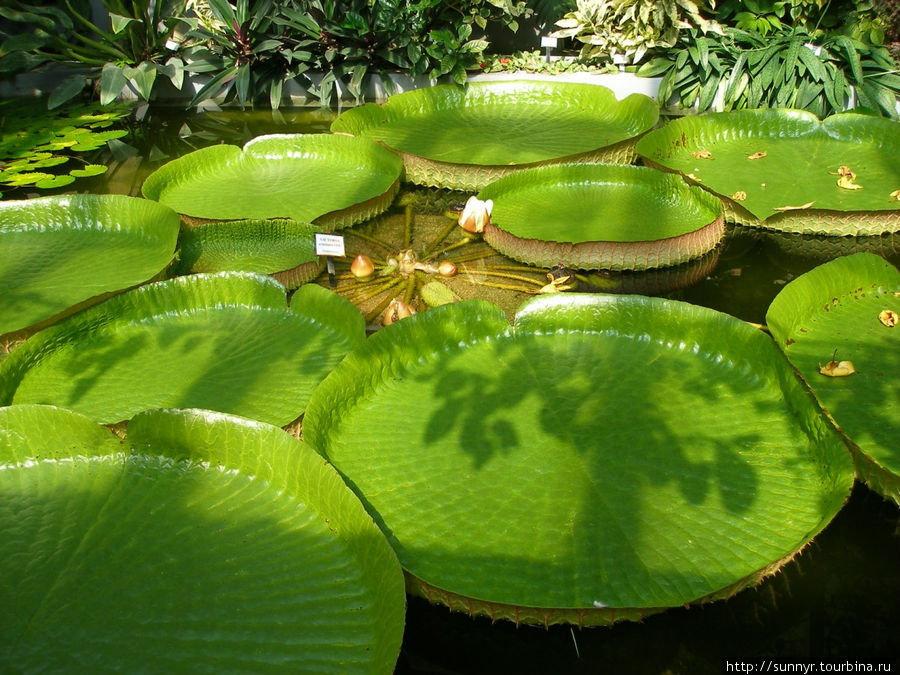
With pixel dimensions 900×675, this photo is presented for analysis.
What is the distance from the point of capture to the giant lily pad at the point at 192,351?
7.87ft

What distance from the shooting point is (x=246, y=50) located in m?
5.62

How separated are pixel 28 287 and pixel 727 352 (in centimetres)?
294

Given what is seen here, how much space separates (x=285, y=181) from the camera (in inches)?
159

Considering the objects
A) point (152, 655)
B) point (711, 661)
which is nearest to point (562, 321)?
point (711, 661)

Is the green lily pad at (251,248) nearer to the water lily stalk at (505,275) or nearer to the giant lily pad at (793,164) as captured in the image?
the water lily stalk at (505,275)

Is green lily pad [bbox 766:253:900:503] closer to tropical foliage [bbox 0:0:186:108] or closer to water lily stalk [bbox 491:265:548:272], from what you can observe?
water lily stalk [bbox 491:265:548:272]

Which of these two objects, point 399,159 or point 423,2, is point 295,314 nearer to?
point 399,159

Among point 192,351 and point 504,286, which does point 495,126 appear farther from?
point 192,351

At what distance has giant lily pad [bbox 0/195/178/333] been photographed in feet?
9.78

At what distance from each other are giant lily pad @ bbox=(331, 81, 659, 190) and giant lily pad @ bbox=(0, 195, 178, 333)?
1.51m

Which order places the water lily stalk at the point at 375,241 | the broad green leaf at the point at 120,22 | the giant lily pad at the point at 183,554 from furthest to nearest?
the broad green leaf at the point at 120,22 < the water lily stalk at the point at 375,241 < the giant lily pad at the point at 183,554

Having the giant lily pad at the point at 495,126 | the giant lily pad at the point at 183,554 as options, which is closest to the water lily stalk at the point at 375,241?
the giant lily pad at the point at 495,126

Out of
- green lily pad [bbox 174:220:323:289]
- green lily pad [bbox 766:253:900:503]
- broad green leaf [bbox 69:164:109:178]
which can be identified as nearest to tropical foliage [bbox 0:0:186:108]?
broad green leaf [bbox 69:164:109:178]

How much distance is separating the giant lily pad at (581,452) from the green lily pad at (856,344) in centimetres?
16
